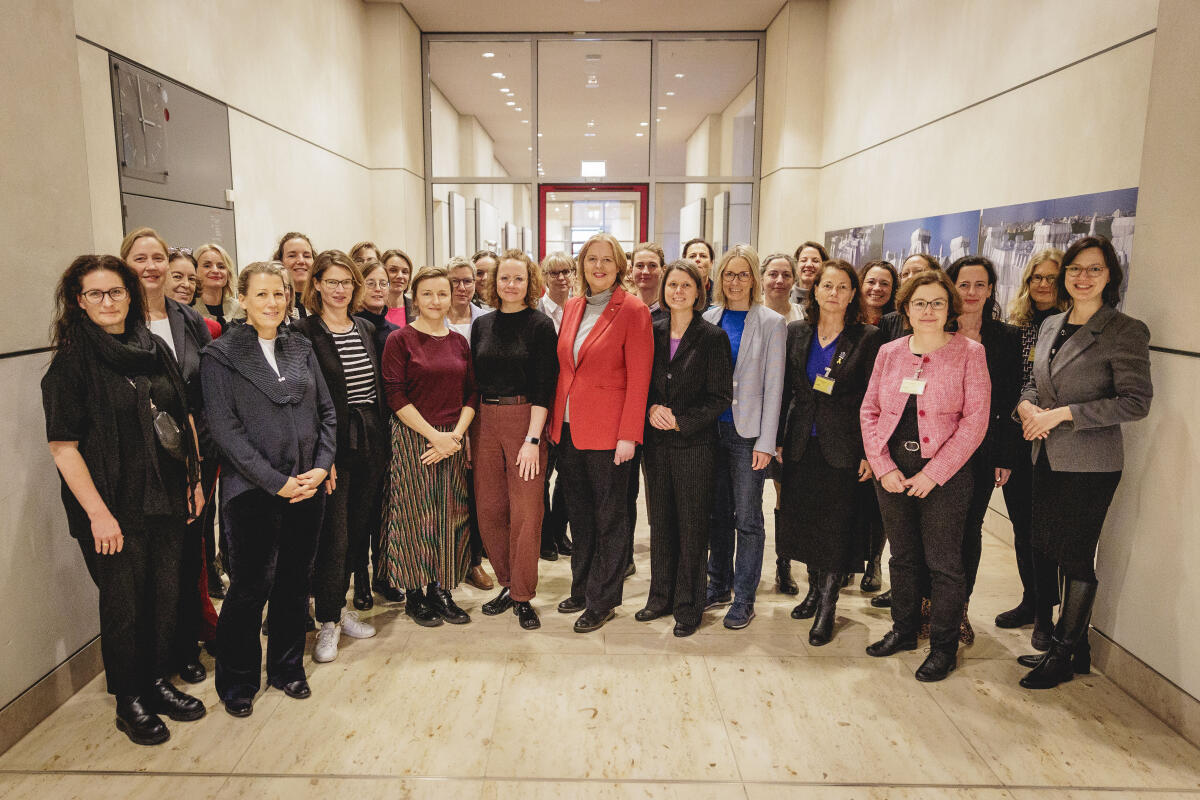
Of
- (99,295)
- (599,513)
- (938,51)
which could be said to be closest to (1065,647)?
(599,513)

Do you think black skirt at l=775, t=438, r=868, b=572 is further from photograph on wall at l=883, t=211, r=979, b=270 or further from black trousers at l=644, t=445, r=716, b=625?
photograph on wall at l=883, t=211, r=979, b=270

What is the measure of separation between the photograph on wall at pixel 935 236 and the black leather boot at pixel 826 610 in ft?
9.49

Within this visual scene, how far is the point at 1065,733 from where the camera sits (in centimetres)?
268

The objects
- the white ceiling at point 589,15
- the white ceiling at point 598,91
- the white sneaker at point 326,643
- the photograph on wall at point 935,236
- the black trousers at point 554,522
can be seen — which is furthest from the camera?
the white ceiling at point 598,91

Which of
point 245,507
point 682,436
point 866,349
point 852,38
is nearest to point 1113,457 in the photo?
point 866,349

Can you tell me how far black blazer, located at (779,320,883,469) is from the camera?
318 cm

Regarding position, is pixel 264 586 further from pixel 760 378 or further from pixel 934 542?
pixel 934 542

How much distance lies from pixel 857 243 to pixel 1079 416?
4642 millimetres

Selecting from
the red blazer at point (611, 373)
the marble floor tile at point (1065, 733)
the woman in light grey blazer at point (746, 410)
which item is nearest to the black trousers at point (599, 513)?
the red blazer at point (611, 373)

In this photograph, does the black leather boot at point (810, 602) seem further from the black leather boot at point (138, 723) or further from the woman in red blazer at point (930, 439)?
the black leather boot at point (138, 723)

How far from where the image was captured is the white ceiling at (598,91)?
921 centimetres

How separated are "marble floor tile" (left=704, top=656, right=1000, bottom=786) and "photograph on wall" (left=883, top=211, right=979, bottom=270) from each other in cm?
326

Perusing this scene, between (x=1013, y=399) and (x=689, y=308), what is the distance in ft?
4.84

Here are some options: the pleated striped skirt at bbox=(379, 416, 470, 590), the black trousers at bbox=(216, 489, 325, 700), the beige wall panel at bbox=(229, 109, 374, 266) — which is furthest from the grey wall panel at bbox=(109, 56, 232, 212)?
the black trousers at bbox=(216, 489, 325, 700)
